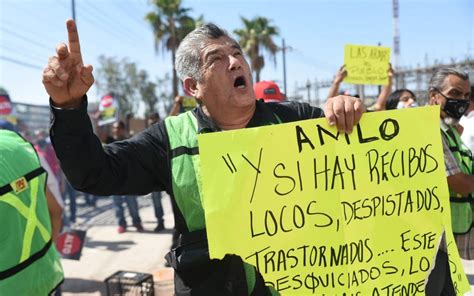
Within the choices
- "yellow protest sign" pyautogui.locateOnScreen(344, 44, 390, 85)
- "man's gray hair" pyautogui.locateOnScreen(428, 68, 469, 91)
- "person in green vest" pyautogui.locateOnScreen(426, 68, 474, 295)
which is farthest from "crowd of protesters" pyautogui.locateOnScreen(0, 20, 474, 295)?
"yellow protest sign" pyautogui.locateOnScreen(344, 44, 390, 85)

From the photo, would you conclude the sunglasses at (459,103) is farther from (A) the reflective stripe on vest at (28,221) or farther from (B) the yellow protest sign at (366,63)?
(A) the reflective stripe on vest at (28,221)

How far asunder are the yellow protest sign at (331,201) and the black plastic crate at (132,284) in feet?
8.64

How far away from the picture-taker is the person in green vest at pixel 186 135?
122 centimetres

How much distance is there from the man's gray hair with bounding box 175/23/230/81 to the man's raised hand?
441mm

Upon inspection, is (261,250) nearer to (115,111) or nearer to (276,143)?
(276,143)

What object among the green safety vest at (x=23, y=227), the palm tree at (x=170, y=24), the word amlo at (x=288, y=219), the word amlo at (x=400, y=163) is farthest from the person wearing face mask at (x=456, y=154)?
the palm tree at (x=170, y=24)

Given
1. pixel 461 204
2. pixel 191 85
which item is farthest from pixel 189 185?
pixel 461 204

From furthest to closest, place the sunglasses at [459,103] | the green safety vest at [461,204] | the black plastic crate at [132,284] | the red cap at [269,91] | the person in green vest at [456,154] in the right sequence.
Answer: the red cap at [269,91]
the black plastic crate at [132,284]
the sunglasses at [459,103]
the green safety vest at [461,204]
the person in green vest at [456,154]

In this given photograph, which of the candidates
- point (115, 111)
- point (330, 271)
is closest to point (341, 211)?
point (330, 271)

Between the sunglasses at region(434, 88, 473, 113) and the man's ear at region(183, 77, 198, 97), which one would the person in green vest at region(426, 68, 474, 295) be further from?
the man's ear at region(183, 77, 198, 97)

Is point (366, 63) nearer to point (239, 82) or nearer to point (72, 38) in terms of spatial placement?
point (239, 82)

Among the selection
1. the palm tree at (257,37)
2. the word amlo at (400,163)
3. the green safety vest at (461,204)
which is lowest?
the green safety vest at (461,204)

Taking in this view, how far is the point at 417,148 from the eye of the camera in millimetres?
1387

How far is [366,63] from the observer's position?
4750mm
